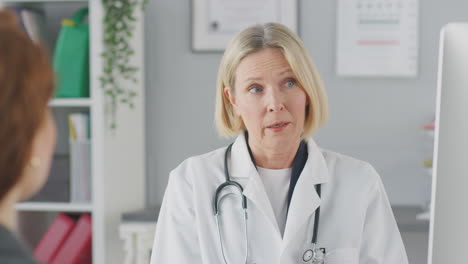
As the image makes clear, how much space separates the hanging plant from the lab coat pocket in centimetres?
128

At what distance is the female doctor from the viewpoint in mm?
1485

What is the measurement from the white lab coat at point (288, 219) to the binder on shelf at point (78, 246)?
3.28 feet

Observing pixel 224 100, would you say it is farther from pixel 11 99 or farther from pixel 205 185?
pixel 11 99

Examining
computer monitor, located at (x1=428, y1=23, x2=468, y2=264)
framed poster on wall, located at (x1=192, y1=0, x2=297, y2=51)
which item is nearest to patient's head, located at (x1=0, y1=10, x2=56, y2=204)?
computer monitor, located at (x1=428, y1=23, x2=468, y2=264)

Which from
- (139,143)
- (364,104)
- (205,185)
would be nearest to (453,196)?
(205,185)

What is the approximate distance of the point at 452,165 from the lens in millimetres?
945

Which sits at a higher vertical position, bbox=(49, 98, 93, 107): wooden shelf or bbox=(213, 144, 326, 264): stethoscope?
bbox=(49, 98, 93, 107): wooden shelf

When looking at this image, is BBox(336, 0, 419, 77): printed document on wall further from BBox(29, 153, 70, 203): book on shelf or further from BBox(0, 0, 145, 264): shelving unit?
BBox(29, 153, 70, 203): book on shelf

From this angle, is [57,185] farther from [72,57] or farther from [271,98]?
[271,98]

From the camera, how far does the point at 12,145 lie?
64 cm

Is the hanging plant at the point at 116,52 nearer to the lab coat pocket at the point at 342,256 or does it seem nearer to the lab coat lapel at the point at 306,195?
the lab coat lapel at the point at 306,195

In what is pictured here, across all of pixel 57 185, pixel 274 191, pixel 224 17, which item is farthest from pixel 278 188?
pixel 224 17

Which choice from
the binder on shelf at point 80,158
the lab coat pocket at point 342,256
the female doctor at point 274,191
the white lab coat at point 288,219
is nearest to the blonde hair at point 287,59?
the female doctor at point 274,191

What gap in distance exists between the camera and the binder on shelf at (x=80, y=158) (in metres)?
2.51
